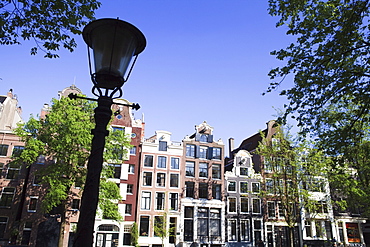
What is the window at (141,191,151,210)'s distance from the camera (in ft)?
118

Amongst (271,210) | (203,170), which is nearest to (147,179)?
(203,170)

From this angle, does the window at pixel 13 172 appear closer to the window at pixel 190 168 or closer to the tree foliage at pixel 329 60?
the window at pixel 190 168

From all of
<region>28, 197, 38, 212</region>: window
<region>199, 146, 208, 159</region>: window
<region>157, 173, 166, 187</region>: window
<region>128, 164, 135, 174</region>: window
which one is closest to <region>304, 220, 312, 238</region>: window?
<region>199, 146, 208, 159</region>: window

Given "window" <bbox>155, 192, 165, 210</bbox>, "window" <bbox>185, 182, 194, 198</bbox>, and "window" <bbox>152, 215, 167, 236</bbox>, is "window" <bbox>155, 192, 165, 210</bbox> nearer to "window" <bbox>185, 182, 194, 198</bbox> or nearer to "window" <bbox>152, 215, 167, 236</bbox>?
"window" <bbox>152, 215, 167, 236</bbox>

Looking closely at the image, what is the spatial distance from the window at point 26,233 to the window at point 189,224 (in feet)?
56.2

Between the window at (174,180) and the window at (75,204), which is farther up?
the window at (174,180)

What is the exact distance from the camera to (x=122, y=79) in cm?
432

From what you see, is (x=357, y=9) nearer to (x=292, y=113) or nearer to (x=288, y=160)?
(x=292, y=113)

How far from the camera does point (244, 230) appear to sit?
38.4m

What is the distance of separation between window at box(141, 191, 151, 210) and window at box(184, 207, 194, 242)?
16.5 ft

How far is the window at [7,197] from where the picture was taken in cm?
3164

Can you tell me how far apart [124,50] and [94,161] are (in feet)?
5.37

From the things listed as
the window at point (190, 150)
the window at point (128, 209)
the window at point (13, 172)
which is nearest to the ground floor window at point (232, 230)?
the window at point (190, 150)

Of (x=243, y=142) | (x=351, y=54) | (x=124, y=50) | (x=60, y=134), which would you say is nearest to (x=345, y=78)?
(x=351, y=54)
